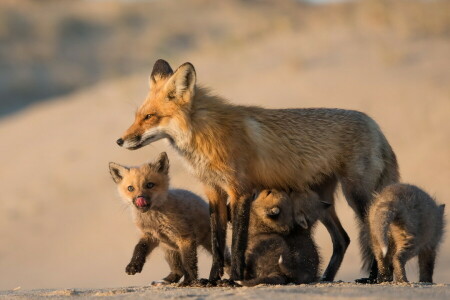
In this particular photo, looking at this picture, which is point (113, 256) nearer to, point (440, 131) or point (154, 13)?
point (440, 131)

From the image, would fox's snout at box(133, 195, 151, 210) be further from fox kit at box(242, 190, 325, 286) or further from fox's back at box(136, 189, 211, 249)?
fox kit at box(242, 190, 325, 286)

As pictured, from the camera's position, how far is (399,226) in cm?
740

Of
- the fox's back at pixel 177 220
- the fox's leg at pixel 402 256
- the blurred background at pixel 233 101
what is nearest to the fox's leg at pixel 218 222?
the fox's back at pixel 177 220

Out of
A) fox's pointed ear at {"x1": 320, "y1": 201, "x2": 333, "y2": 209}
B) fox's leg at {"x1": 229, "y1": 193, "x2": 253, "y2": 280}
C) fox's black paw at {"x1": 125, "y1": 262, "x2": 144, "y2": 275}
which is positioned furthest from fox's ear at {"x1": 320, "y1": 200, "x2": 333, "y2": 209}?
fox's black paw at {"x1": 125, "y1": 262, "x2": 144, "y2": 275}

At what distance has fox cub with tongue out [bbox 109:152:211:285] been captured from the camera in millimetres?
8047

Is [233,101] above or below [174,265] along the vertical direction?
above

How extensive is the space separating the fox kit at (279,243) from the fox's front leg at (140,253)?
1182mm

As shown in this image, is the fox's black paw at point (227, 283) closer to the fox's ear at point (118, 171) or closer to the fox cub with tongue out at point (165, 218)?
the fox cub with tongue out at point (165, 218)

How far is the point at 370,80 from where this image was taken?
17812mm

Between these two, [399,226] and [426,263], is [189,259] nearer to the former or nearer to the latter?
[399,226]

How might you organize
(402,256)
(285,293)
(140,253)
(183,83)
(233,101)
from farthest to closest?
(233,101)
(140,253)
(183,83)
(402,256)
(285,293)

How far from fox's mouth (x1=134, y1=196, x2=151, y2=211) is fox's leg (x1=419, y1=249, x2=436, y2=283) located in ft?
9.52

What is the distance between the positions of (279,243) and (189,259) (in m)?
0.99

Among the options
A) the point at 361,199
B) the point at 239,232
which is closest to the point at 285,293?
the point at 239,232
